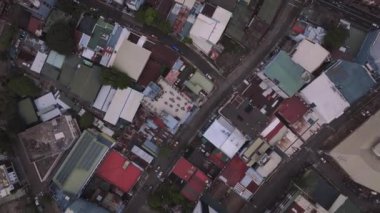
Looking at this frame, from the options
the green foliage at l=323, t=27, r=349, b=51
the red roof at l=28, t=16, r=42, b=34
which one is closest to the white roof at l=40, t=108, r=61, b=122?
the red roof at l=28, t=16, r=42, b=34

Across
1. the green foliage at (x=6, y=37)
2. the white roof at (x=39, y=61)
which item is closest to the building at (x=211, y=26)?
the white roof at (x=39, y=61)

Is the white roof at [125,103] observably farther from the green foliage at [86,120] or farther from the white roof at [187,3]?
the white roof at [187,3]

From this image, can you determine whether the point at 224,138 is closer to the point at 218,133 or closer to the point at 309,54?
the point at 218,133

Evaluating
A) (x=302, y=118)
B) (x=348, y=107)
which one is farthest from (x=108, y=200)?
(x=348, y=107)

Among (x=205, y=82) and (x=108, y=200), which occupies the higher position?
(x=205, y=82)

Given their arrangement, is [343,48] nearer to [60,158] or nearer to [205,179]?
[205,179]

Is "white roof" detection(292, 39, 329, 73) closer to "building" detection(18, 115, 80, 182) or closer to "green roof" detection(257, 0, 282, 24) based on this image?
"green roof" detection(257, 0, 282, 24)
